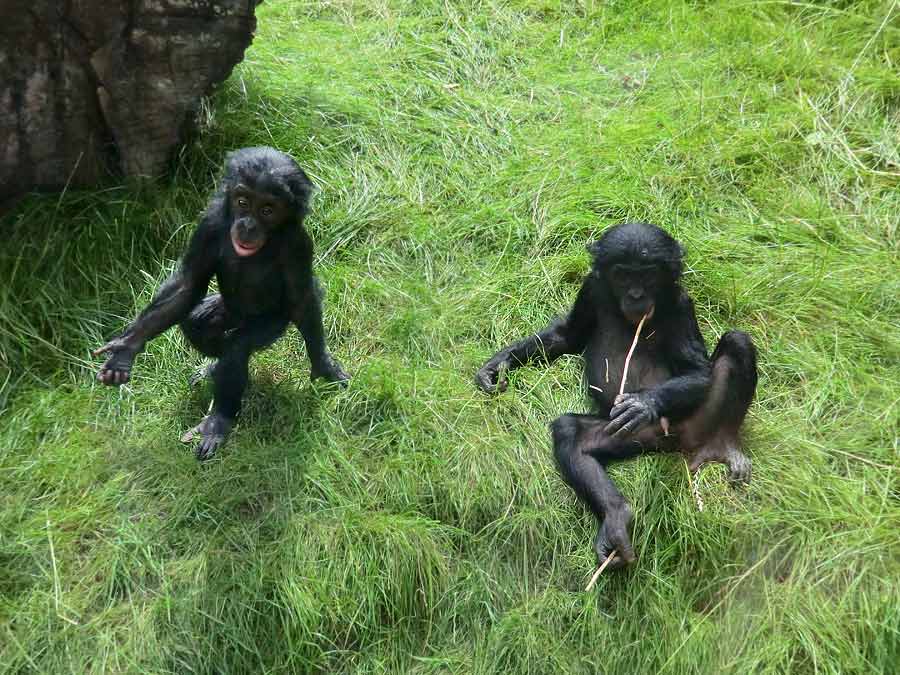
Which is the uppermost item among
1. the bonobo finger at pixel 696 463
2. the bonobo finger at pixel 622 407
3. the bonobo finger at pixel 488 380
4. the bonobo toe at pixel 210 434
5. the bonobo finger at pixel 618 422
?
the bonobo finger at pixel 622 407

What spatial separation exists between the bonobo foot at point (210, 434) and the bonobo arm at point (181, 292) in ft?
1.72

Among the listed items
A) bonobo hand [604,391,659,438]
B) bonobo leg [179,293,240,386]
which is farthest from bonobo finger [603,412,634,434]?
bonobo leg [179,293,240,386]

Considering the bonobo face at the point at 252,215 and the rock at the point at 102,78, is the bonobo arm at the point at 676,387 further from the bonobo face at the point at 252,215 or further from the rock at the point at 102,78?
the rock at the point at 102,78

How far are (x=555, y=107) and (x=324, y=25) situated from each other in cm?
201

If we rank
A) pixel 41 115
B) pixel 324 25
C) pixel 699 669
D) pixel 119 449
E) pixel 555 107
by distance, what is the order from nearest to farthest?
pixel 699 669, pixel 119 449, pixel 41 115, pixel 555 107, pixel 324 25

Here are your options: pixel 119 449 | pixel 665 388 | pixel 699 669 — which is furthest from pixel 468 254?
pixel 699 669

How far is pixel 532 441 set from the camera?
17.5 ft

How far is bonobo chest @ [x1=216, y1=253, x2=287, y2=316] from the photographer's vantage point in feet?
17.4

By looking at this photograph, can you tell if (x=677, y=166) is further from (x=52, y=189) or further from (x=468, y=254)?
(x=52, y=189)

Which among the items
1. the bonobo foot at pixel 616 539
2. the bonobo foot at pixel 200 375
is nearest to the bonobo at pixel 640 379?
the bonobo foot at pixel 616 539

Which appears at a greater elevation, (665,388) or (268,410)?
(665,388)

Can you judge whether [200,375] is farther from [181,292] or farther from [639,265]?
[639,265]

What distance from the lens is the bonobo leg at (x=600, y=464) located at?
4.87 m

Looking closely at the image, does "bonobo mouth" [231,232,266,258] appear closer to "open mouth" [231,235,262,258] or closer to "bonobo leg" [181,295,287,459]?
"open mouth" [231,235,262,258]
